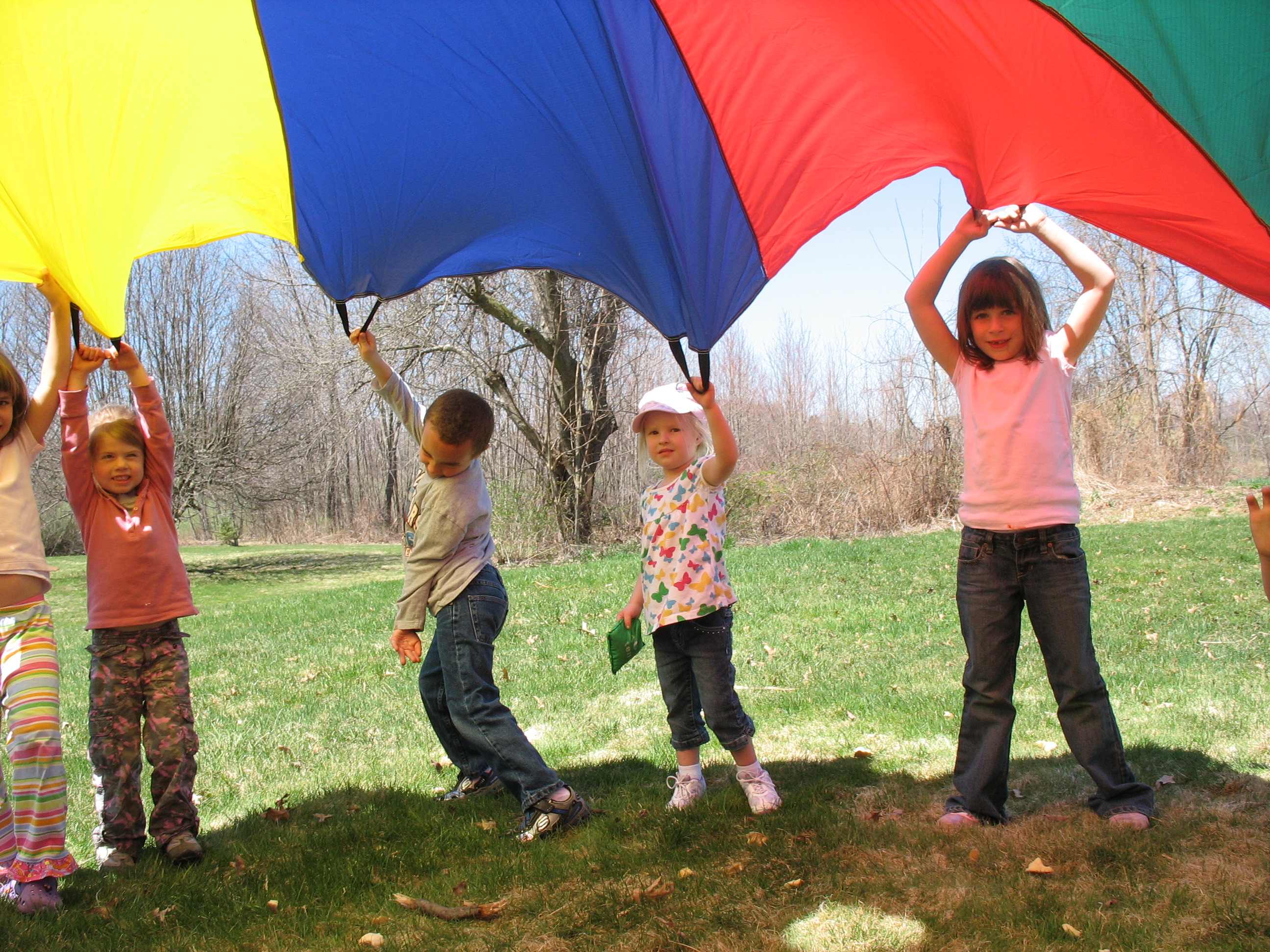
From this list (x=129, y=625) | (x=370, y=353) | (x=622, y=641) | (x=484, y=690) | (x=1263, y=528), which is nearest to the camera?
(x=1263, y=528)

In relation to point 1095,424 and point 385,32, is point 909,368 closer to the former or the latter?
point 1095,424

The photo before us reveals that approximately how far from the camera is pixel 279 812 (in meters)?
3.93

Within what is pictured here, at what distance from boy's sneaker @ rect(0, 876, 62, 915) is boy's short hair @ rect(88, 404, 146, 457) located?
1493mm

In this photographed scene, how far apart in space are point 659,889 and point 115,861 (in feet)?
6.51

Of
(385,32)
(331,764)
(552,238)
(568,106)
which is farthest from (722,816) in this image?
(385,32)

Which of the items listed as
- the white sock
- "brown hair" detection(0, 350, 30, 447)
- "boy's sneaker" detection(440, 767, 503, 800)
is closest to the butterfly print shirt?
the white sock

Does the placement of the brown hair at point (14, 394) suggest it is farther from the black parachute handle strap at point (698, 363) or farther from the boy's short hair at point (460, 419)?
the black parachute handle strap at point (698, 363)

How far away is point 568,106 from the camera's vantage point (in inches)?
142

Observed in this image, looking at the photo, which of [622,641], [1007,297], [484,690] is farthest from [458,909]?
[1007,297]

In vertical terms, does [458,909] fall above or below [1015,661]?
below

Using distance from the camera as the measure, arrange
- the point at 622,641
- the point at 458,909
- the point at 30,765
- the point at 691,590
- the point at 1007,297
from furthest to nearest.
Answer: the point at 622,641 → the point at 691,590 → the point at 1007,297 → the point at 30,765 → the point at 458,909

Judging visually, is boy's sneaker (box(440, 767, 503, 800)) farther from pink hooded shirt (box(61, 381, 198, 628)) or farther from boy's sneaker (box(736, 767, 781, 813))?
pink hooded shirt (box(61, 381, 198, 628))

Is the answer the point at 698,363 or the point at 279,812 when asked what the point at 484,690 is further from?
the point at 698,363

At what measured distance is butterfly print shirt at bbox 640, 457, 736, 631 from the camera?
3500 millimetres
